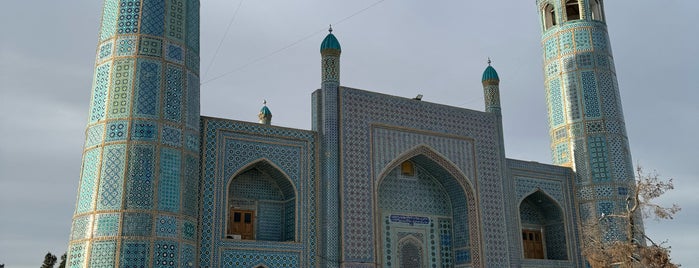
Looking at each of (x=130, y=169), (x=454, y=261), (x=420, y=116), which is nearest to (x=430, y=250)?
(x=454, y=261)

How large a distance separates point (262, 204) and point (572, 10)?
404 inches

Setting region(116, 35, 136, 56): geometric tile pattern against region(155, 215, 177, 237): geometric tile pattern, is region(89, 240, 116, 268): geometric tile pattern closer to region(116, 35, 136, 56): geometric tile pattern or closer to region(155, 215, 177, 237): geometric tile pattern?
region(155, 215, 177, 237): geometric tile pattern

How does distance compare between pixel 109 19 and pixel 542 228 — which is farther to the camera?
pixel 542 228

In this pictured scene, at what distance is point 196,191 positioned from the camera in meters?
11.9

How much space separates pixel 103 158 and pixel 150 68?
A: 1742 mm

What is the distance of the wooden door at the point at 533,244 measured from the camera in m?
16.8

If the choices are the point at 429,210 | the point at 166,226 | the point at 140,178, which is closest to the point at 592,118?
the point at 429,210

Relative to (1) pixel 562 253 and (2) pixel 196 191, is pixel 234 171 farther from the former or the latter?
(1) pixel 562 253

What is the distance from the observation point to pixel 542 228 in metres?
17.2

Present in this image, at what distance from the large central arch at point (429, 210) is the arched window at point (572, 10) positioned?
611cm

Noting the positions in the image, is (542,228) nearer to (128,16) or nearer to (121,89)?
(121,89)

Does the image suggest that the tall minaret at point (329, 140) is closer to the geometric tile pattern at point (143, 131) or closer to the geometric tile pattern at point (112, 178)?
the geometric tile pattern at point (143, 131)

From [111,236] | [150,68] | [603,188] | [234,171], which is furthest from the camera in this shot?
[603,188]

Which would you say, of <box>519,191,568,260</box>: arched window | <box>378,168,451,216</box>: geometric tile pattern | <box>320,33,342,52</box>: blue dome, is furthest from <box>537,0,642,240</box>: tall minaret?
<box>320,33,342,52</box>: blue dome
